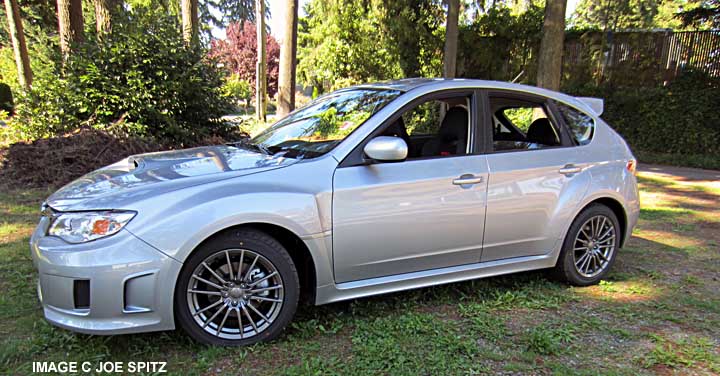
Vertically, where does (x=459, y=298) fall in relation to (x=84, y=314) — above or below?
below

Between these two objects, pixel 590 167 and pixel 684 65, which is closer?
pixel 590 167

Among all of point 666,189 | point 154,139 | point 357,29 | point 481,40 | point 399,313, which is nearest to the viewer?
point 399,313

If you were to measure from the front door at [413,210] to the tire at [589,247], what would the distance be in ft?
3.05

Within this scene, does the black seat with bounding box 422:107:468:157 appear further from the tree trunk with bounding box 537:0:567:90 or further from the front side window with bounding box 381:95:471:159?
the tree trunk with bounding box 537:0:567:90

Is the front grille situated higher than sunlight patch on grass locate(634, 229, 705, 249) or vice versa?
the front grille

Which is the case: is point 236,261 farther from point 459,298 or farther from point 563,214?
point 563,214

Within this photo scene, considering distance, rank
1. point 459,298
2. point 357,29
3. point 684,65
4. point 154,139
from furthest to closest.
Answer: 1. point 357,29
2. point 684,65
3. point 154,139
4. point 459,298

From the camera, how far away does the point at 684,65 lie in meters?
12.3

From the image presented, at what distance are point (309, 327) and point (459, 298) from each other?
127 cm

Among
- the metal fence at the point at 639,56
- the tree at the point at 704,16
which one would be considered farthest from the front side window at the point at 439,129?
the tree at the point at 704,16

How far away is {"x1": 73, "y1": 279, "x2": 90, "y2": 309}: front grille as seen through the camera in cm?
263

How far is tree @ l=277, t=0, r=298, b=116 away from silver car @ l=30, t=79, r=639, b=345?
25.6 ft

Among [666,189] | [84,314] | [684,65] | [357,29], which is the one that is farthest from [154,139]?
[684,65]

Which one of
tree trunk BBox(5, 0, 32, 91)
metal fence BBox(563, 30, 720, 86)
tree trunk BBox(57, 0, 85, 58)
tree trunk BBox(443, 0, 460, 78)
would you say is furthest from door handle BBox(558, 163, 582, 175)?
tree trunk BBox(5, 0, 32, 91)
